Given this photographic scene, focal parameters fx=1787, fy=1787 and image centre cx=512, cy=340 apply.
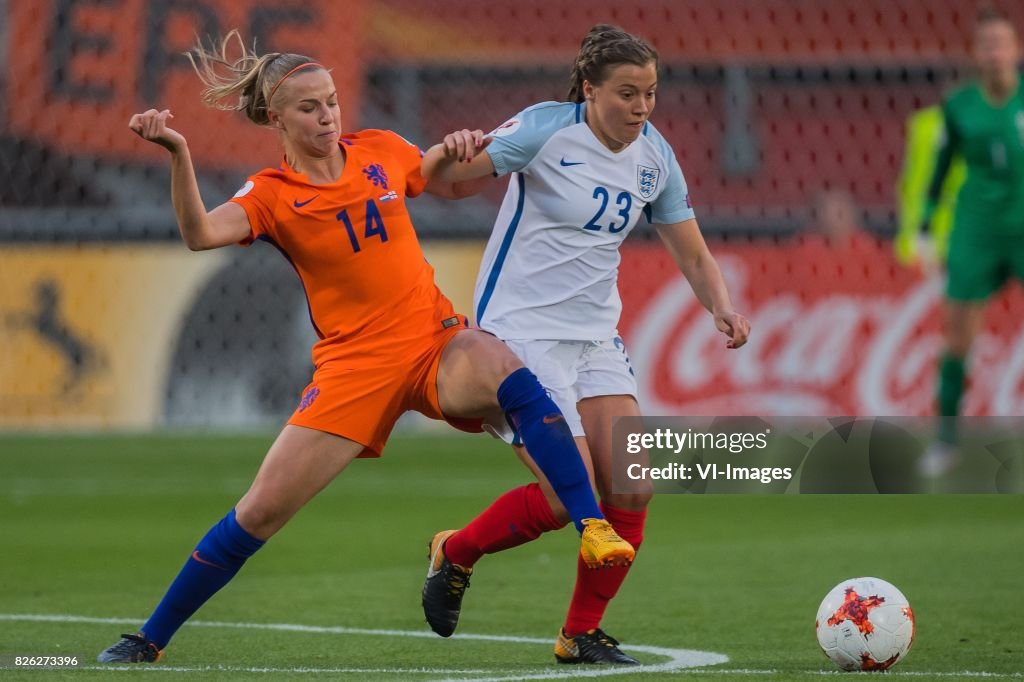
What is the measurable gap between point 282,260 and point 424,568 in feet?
23.4

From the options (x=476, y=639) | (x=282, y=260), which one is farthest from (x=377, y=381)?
(x=282, y=260)

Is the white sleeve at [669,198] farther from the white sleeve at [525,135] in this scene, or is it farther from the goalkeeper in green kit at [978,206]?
the goalkeeper in green kit at [978,206]

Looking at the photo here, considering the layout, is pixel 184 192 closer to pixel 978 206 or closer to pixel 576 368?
pixel 576 368

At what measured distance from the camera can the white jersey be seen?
5.64m

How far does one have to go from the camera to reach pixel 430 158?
5.54m

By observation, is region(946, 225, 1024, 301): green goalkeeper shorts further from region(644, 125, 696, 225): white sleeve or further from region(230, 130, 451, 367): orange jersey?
region(230, 130, 451, 367): orange jersey

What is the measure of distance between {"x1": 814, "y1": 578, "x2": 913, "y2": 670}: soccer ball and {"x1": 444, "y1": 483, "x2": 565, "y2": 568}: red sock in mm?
915

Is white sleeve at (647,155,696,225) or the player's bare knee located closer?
the player's bare knee

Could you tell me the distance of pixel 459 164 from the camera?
18.2 ft

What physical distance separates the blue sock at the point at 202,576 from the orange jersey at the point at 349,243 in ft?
1.96

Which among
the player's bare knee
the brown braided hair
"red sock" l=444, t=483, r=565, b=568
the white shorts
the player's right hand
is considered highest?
the brown braided hair

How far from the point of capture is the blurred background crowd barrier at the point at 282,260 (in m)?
13.8

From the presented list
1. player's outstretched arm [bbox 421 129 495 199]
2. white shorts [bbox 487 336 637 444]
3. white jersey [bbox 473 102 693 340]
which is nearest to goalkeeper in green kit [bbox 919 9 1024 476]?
white jersey [bbox 473 102 693 340]

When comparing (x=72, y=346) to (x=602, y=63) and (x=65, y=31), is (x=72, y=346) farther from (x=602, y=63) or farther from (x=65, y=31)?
(x=602, y=63)
